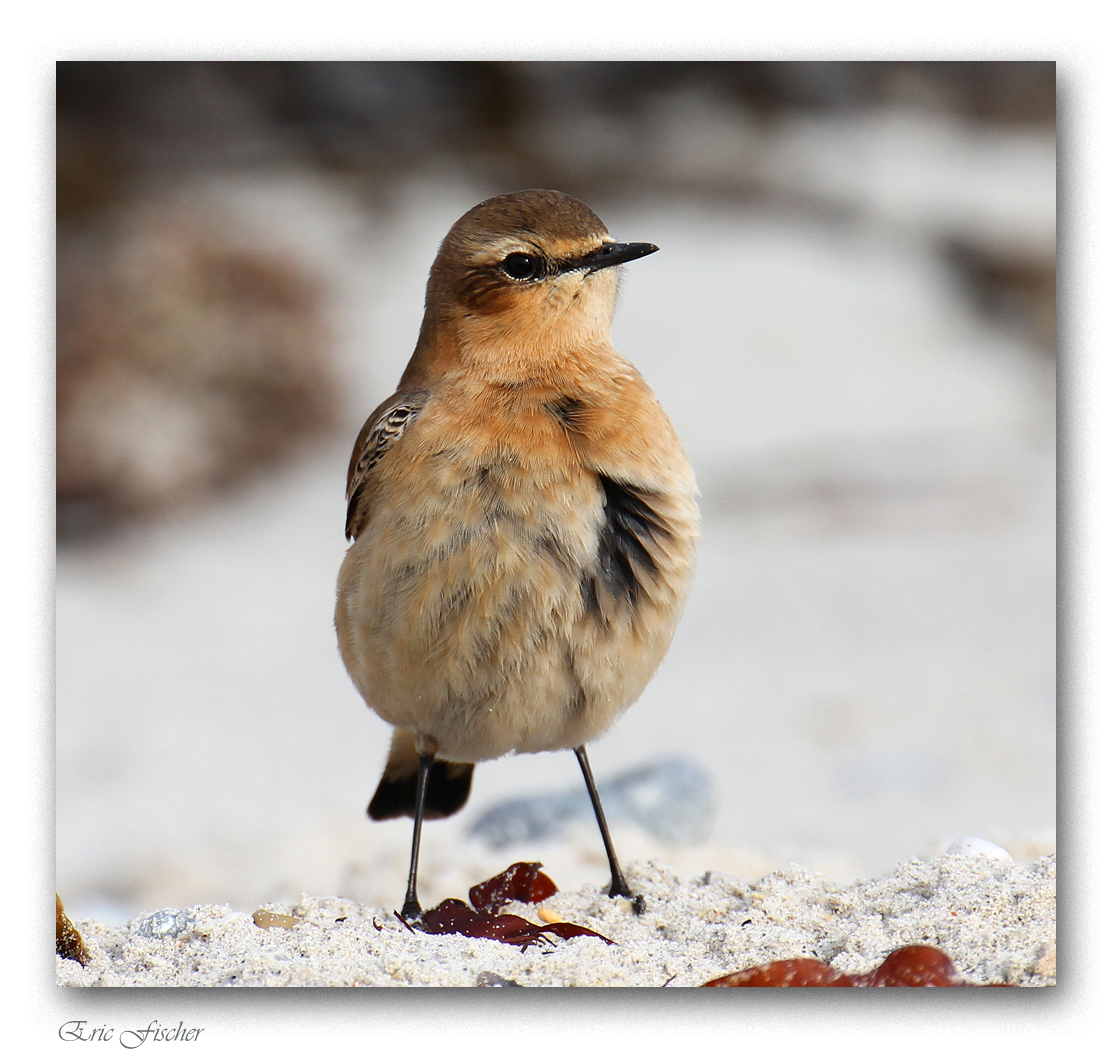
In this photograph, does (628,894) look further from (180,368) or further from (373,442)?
(180,368)

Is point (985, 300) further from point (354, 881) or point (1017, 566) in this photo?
point (354, 881)

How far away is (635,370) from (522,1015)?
5.56ft

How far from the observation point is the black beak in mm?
3207

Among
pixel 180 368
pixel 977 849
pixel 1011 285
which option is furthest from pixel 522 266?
pixel 180 368

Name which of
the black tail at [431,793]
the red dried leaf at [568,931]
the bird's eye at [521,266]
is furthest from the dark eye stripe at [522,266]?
the red dried leaf at [568,931]

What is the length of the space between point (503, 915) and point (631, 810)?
1.45 metres

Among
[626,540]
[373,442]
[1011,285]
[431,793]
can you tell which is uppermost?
[1011,285]

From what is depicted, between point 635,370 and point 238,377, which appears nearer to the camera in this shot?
point 635,370

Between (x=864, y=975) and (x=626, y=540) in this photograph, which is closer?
(x=864, y=975)

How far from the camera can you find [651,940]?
3201 millimetres

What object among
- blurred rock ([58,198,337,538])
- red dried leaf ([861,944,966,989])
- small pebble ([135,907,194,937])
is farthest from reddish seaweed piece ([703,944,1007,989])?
blurred rock ([58,198,337,538])

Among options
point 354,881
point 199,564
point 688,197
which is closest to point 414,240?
point 688,197

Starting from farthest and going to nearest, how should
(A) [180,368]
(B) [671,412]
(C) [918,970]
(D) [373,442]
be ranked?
(A) [180,368]
(B) [671,412]
(D) [373,442]
(C) [918,970]

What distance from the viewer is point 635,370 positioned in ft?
11.1
